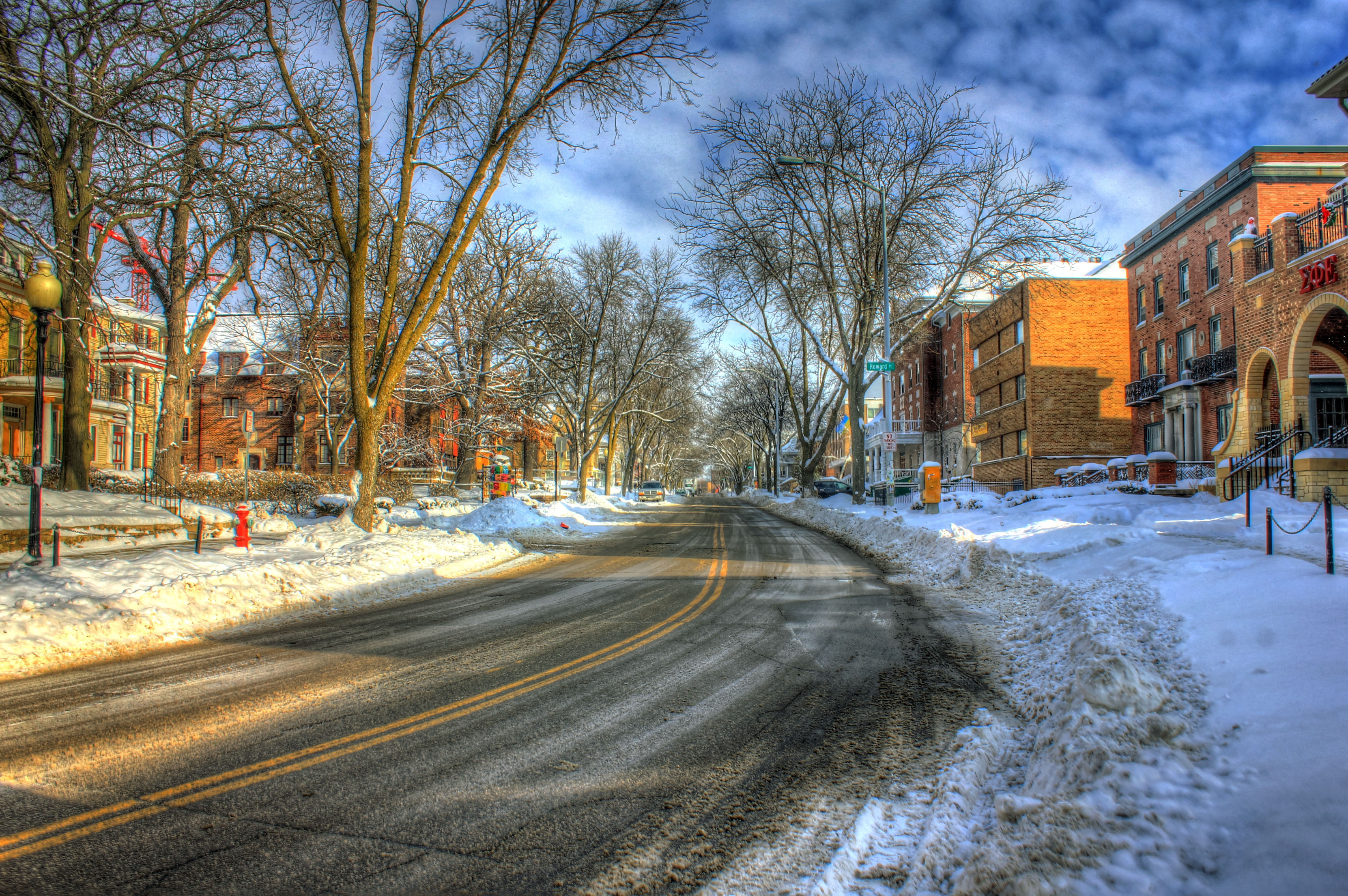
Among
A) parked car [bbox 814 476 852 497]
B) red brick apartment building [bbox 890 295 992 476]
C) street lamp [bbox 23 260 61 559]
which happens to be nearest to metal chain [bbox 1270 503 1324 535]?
street lamp [bbox 23 260 61 559]

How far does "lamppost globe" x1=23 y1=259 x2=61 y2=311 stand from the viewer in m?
10.6

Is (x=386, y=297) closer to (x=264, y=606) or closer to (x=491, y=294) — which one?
(x=264, y=606)

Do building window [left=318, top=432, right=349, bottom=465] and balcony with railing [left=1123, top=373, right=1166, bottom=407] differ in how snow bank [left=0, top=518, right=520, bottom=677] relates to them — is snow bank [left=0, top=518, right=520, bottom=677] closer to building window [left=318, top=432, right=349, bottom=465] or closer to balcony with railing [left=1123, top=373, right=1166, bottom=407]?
balcony with railing [left=1123, top=373, right=1166, bottom=407]

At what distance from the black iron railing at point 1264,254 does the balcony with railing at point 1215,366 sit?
7.36 meters

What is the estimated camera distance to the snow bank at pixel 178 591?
704cm

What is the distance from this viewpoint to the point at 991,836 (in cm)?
311

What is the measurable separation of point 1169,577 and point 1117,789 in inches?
209

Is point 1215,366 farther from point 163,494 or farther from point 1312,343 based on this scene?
point 163,494

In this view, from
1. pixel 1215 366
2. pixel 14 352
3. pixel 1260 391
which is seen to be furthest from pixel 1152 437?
pixel 14 352

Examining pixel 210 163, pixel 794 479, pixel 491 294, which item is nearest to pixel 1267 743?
pixel 210 163

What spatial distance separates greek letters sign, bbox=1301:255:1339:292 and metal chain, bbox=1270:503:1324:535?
6587 mm

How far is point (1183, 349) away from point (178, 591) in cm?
3615

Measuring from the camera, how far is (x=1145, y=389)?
104 feet

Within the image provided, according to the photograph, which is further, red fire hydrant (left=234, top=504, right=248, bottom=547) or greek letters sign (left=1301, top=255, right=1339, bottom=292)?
greek letters sign (left=1301, top=255, right=1339, bottom=292)
